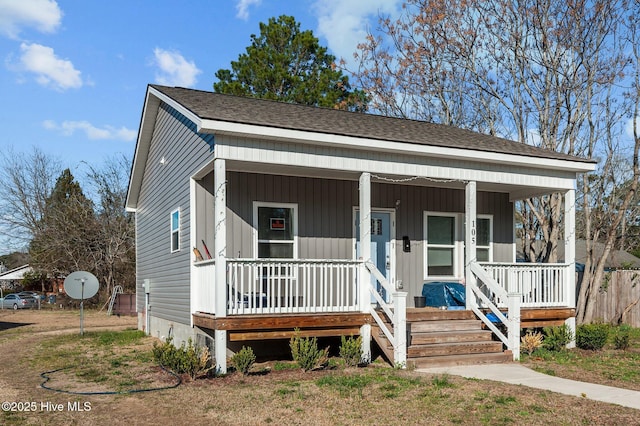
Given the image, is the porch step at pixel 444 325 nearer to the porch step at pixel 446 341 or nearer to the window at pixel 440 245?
the porch step at pixel 446 341

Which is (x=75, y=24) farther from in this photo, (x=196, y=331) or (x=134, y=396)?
(x=134, y=396)

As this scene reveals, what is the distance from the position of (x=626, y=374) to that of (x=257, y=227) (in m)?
6.82

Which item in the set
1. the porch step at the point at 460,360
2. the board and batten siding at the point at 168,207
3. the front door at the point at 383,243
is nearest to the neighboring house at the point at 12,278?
the board and batten siding at the point at 168,207

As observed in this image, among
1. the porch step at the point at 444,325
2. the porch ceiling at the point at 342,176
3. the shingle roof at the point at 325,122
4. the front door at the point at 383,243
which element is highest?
the shingle roof at the point at 325,122

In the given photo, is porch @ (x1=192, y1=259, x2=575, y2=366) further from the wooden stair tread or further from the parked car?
the parked car

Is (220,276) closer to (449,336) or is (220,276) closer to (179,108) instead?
(179,108)

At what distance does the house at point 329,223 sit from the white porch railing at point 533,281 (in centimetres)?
4

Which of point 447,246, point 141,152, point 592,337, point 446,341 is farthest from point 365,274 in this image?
point 141,152

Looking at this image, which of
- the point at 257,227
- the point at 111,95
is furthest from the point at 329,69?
the point at 257,227

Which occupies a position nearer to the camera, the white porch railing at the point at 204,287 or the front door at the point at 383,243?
the white porch railing at the point at 204,287

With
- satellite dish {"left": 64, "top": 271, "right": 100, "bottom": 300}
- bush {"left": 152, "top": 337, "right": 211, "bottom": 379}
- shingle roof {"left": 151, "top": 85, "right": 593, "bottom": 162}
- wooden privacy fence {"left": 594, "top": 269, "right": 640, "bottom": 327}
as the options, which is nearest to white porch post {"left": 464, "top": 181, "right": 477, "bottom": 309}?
shingle roof {"left": 151, "top": 85, "right": 593, "bottom": 162}

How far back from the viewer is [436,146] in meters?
11.0

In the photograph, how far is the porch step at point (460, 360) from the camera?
377 inches

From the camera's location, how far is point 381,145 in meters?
10.6
